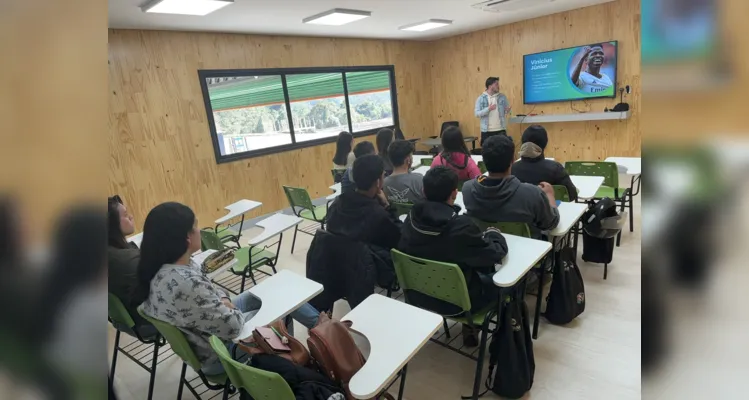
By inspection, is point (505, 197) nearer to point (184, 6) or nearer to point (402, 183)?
point (402, 183)

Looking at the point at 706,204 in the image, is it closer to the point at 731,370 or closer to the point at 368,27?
the point at 731,370

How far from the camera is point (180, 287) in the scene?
1552 mm

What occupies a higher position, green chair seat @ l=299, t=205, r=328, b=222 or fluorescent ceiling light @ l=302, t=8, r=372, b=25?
fluorescent ceiling light @ l=302, t=8, r=372, b=25

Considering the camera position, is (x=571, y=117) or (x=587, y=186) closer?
(x=587, y=186)

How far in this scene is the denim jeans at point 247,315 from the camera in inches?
64.1

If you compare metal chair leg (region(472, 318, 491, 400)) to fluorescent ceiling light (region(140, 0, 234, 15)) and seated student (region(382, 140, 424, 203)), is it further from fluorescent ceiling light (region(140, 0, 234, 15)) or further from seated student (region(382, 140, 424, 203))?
fluorescent ceiling light (region(140, 0, 234, 15))

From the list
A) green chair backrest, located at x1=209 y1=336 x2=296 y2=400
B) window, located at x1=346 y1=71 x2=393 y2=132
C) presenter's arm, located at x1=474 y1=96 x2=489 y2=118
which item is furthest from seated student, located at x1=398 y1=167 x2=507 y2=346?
window, located at x1=346 y1=71 x2=393 y2=132

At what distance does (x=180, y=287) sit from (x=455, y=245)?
1.15 metres

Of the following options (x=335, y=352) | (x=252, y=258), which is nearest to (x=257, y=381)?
(x=335, y=352)

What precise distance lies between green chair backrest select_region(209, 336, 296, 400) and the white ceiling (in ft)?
8.93

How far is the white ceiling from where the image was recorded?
375 cm

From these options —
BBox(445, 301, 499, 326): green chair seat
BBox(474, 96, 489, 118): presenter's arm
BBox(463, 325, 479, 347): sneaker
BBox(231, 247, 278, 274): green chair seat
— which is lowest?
BBox(463, 325, 479, 347): sneaker

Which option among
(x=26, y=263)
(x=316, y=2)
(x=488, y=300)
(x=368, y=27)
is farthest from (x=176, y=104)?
(x=26, y=263)

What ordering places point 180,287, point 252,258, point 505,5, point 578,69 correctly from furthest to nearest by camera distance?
point 578,69 < point 505,5 < point 252,258 < point 180,287
